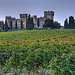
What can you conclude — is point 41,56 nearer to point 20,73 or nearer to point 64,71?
point 20,73

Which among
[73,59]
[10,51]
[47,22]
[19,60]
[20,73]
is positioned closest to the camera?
[73,59]

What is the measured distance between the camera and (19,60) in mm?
4176

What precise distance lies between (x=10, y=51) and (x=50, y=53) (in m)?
1.76

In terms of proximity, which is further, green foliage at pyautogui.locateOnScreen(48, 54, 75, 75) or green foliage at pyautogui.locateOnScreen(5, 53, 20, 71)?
green foliage at pyautogui.locateOnScreen(5, 53, 20, 71)

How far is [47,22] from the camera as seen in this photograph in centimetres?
4491

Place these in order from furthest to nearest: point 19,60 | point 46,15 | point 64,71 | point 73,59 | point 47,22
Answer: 1. point 46,15
2. point 47,22
3. point 19,60
4. point 73,59
5. point 64,71

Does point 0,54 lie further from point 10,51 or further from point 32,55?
point 32,55

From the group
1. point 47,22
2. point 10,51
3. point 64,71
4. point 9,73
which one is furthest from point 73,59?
point 47,22

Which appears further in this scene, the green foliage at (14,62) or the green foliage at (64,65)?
the green foliage at (14,62)

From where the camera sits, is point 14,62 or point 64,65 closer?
point 64,65

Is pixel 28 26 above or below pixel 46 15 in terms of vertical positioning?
below

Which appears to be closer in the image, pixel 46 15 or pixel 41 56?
pixel 41 56

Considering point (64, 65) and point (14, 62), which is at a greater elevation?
point (64, 65)


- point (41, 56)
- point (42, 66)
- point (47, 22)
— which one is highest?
point (47, 22)
